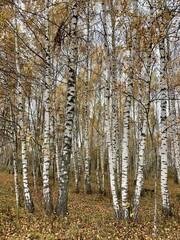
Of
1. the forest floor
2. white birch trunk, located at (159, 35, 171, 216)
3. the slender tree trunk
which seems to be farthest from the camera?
white birch trunk, located at (159, 35, 171, 216)

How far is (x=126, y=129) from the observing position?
26.6 feet

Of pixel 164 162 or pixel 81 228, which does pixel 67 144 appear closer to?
pixel 81 228

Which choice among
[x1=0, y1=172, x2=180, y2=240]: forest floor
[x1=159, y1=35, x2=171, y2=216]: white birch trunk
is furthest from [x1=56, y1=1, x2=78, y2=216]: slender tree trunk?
[x1=159, y1=35, x2=171, y2=216]: white birch trunk

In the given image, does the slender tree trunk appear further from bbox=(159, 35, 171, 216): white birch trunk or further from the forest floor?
bbox=(159, 35, 171, 216): white birch trunk

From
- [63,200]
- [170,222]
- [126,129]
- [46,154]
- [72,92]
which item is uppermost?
[72,92]

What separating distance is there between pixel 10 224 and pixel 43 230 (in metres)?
1.52

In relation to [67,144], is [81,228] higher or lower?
lower

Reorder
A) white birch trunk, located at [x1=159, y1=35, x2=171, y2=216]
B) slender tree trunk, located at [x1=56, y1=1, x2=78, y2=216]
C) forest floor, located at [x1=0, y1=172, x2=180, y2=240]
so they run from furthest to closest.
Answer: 1. white birch trunk, located at [x1=159, y1=35, x2=171, y2=216]
2. slender tree trunk, located at [x1=56, y1=1, x2=78, y2=216]
3. forest floor, located at [x1=0, y1=172, x2=180, y2=240]

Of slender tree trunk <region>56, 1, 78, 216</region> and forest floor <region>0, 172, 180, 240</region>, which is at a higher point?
slender tree trunk <region>56, 1, 78, 216</region>

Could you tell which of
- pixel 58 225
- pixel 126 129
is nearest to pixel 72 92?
A: pixel 126 129

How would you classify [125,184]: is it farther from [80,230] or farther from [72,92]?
[72,92]

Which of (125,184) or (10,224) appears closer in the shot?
(10,224)

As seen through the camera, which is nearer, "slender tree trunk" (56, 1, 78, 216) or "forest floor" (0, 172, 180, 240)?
"forest floor" (0, 172, 180, 240)

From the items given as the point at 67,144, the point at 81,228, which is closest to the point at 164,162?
the point at 67,144
